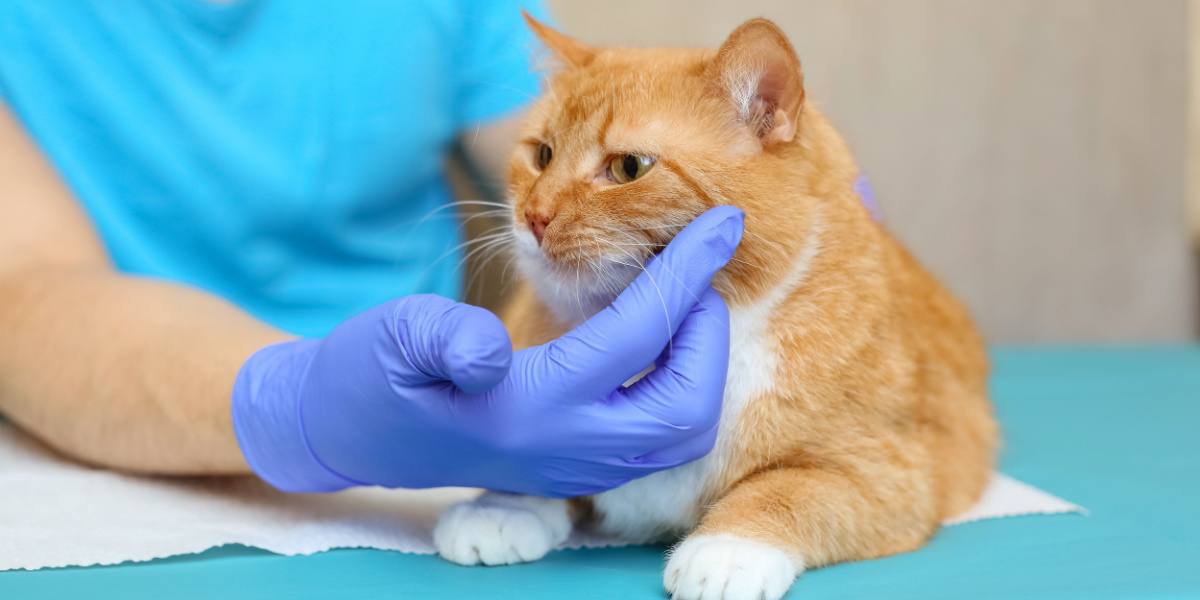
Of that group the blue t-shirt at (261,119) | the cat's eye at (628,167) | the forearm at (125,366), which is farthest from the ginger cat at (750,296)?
the blue t-shirt at (261,119)

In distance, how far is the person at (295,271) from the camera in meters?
0.96

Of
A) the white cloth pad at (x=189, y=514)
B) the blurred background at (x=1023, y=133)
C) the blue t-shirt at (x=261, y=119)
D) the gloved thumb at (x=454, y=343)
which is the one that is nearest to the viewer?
the gloved thumb at (x=454, y=343)

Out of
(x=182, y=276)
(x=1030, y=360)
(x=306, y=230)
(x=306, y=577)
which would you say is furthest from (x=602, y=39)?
(x=306, y=577)

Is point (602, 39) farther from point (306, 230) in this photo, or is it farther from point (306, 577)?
point (306, 577)

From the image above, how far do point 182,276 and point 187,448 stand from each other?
22.4 inches

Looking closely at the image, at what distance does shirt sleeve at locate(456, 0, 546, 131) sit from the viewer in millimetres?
1782

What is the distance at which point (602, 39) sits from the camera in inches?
91.4

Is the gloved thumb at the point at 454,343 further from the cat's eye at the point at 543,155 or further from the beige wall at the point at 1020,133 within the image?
the beige wall at the point at 1020,133

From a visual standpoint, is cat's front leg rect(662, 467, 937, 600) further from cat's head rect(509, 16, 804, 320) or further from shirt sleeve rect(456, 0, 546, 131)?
shirt sleeve rect(456, 0, 546, 131)

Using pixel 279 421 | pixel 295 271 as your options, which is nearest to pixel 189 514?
pixel 279 421

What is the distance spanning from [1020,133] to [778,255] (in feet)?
6.45

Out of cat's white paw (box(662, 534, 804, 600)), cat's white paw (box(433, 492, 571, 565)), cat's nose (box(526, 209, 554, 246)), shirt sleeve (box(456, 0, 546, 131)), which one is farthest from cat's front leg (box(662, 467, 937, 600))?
shirt sleeve (box(456, 0, 546, 131))

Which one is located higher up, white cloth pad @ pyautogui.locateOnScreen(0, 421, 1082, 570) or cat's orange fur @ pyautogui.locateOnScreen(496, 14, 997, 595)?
cat's orange fur @ pyautogui.locateOnScreen(496, 14, 997, 595)

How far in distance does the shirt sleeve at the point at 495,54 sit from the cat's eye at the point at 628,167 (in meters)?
0.76
